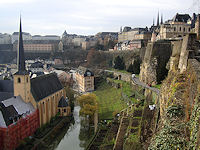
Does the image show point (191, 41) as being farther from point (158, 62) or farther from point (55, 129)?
point (55, 129)

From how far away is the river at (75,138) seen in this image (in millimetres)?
24000

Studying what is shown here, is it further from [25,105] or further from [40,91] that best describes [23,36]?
[25,105]

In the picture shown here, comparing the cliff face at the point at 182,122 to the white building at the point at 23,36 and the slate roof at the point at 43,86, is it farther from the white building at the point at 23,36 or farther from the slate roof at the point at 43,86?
the white building at the point at 23,36

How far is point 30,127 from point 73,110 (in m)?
12.6

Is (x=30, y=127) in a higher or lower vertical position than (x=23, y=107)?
lower

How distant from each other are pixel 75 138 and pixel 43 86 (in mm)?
9485

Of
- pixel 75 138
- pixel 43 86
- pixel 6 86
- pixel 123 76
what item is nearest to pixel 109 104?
pixel 75 138

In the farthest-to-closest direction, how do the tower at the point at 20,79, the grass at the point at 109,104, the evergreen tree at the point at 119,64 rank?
the evergreen tree at the point at 119,64 < the grass at the point at 109,104 < the tower at the point at 20,79

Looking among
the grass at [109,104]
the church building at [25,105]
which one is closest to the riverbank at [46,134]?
the church building at [25,105]

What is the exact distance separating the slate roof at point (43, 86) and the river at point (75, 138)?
599 centimetres

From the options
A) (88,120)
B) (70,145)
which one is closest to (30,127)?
(70,145)

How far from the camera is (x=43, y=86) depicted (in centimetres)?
3070

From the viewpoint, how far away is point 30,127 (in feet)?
80.2

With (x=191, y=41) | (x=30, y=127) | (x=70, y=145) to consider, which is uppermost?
(x=191, y=41)
